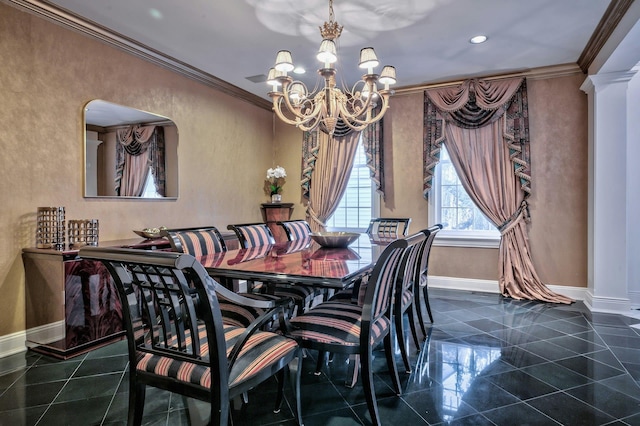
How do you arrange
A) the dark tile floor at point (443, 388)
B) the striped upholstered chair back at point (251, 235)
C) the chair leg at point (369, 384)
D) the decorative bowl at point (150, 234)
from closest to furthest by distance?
the chair leg at point (369, 384)
the dark tile floor at point (443, 388)
the striped upholstered chair back at point (251, 235)
the decorative bowl at point (150, 234)

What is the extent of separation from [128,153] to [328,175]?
2.68 m

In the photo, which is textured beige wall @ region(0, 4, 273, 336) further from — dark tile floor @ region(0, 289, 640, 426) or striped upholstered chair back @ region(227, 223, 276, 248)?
striped upholstered chair back @ region(227, 223, 276, 248)

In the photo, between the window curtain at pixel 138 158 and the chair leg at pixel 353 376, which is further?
the window curtain at pixel 138 158

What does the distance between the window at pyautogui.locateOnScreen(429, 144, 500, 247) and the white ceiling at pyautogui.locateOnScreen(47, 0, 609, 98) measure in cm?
132

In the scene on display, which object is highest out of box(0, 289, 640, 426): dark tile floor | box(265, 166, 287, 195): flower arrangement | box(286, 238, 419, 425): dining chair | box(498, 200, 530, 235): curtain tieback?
box(265, 166, 287, 195): flower arrangement

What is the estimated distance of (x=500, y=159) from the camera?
4.52 m

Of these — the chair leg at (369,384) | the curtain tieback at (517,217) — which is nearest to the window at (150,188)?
the chair leg at (369,384)

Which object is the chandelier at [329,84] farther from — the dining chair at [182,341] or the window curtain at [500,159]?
the window curtain at [500,159]

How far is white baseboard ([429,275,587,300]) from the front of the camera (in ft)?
14.2

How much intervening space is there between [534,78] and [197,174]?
13.9ft

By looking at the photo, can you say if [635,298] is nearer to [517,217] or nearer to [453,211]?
[517,217]

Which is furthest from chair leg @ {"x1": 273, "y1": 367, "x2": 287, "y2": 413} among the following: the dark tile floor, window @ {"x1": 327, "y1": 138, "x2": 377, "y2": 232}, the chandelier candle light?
the chandelier candle light

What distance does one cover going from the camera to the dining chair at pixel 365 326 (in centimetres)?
183

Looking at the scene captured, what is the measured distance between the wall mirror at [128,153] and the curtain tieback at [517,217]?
394 cm
